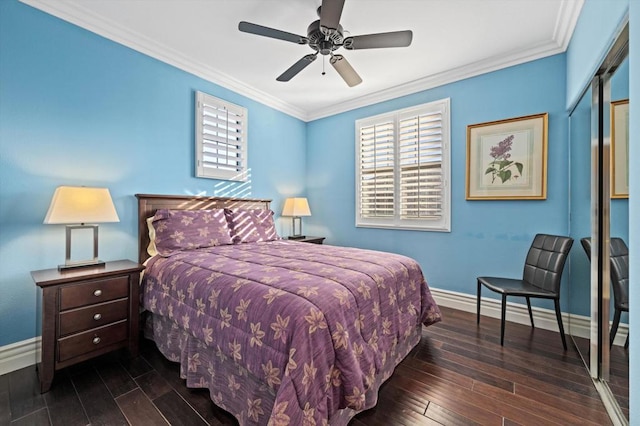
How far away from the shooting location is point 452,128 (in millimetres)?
3209

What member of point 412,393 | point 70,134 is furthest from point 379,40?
point 70,134

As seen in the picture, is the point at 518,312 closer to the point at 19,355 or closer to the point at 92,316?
the point at 92,316

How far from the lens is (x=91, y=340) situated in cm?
191

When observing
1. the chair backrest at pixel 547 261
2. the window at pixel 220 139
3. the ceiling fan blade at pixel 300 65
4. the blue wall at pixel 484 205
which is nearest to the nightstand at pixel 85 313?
the window at pixel 220 139

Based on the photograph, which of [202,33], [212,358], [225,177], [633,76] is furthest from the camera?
[225,177]

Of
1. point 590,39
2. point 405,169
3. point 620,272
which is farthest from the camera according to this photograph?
point 405,169

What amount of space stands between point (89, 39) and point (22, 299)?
7.18 feet

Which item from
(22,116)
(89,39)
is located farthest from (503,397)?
(89,39)

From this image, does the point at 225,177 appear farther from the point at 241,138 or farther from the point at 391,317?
the point at 391,317

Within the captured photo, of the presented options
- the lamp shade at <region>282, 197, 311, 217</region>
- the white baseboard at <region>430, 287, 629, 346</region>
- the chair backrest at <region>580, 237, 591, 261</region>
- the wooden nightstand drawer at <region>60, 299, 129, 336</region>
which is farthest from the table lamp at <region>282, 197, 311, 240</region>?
the chair backrest at <region>580, 237, 591, 261</region>

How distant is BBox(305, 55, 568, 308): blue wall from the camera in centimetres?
262

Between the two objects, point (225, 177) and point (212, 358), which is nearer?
point (212, 358)

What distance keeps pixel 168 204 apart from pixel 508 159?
362 cm

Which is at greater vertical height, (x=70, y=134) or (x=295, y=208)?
(x=70, y=134)
